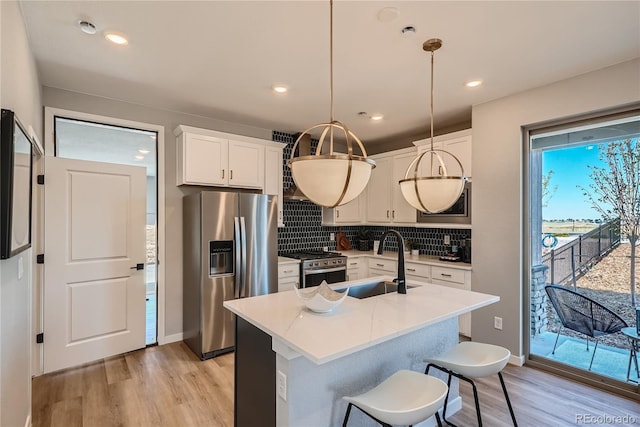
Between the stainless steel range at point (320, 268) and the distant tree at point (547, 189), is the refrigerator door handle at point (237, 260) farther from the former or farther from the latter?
the distant tree at point (547, 189)

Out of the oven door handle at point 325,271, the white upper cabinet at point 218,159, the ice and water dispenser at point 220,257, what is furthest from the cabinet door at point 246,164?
the oven door handle at point 325,271

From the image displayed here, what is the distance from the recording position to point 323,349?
4.42 ft

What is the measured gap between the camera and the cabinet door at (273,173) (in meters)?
4.22

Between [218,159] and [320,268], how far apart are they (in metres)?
1.86

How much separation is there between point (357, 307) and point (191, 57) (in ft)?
7.31

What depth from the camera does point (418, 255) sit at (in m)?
4.62

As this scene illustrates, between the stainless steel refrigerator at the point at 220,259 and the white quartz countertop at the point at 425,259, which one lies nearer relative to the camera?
the stainless steel refrigerator at the point at 220,259

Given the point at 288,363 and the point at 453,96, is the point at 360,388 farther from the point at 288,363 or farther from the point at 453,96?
the point at 453,96

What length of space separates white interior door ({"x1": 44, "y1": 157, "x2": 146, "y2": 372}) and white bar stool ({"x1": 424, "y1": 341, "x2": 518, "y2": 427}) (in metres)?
3.09

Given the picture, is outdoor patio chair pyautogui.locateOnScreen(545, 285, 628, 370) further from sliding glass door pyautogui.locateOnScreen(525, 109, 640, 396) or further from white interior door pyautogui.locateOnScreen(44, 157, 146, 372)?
white interior door pyautogui.locateOnScreen(44, 157, 146, 372)

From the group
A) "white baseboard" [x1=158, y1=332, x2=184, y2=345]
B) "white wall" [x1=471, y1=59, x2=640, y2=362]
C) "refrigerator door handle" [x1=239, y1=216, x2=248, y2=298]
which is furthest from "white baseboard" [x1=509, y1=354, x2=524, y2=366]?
"white baseboard" [x1=158, y1=332, x2=184, y2=345]

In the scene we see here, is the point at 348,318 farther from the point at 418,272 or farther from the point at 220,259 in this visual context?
the point at 418,272

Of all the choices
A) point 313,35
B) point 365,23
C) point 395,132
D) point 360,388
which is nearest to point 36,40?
point 313,35

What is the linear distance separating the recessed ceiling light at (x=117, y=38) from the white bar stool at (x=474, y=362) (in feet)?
9.65
